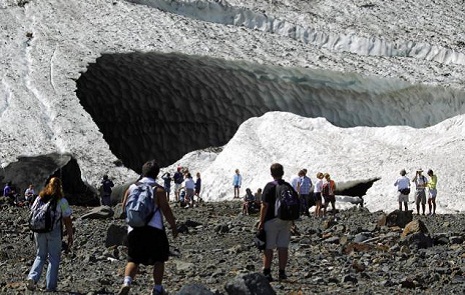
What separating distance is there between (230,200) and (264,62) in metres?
9.84

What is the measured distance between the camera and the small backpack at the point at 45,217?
36.3 feet

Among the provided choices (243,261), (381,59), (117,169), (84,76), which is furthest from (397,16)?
(243,261)

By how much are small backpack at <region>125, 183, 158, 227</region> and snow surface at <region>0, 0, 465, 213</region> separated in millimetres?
14734

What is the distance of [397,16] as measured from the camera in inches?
1652

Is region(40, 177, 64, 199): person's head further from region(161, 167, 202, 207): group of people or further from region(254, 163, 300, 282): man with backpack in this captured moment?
region(161, 167, 202, 207): group of people

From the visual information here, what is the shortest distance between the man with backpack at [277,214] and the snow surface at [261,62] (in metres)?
12.9

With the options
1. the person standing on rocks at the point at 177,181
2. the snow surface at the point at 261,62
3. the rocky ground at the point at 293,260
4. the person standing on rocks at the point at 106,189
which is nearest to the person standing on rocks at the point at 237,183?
the snow surface at the point at 261,62

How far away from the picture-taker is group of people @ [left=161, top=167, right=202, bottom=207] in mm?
25594

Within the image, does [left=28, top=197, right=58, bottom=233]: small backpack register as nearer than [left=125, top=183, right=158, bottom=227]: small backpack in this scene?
No

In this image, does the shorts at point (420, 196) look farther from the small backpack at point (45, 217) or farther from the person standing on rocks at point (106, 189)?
the small backpack at point (45, 217)

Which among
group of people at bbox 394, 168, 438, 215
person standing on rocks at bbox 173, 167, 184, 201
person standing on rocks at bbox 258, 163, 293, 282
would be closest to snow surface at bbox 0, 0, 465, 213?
person standing on rocks at bbox 173, 167, 184, 201

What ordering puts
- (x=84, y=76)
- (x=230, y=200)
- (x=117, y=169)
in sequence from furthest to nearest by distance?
(x=84, y=76) < (x=117, y=169) < (x=230, y=200)

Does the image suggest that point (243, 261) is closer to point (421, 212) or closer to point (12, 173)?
point (421, 212)

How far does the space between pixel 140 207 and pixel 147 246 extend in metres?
0.41
